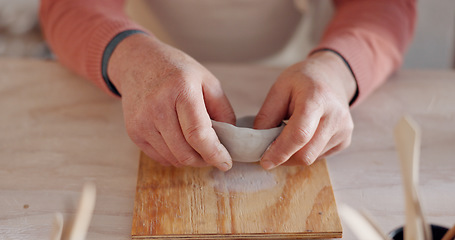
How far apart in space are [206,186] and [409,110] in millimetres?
354

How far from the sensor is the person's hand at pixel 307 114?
1.73 ft

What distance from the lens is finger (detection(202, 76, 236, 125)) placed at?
0.58 meters

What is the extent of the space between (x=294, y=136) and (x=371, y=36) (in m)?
0.29

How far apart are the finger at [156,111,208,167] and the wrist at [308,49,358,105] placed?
0.74 feet

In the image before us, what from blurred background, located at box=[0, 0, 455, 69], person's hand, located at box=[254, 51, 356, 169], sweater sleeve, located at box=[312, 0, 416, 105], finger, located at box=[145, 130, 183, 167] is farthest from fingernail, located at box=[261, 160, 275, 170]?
blurred background, located at box=[0, 0, 455, 69]

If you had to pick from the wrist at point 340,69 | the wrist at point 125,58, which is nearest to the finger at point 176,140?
the wrist at point 125,58

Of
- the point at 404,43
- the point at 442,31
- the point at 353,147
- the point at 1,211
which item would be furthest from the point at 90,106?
the point at 442,31

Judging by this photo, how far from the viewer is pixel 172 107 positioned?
0.54 meters

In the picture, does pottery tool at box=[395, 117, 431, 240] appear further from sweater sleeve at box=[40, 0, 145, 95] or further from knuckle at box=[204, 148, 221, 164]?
sweater sleeve at box=[40, 0, 145, 95]

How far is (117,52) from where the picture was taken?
65cm

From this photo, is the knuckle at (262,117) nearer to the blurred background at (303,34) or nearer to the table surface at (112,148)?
the table surface at (112,148)

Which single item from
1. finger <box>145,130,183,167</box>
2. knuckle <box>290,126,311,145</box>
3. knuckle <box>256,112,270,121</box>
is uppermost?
knuckle <box>290,126,311,145</box>

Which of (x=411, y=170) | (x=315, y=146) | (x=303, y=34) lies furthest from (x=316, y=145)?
(x=303, y=34)

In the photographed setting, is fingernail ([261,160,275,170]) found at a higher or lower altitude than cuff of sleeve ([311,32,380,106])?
lower
